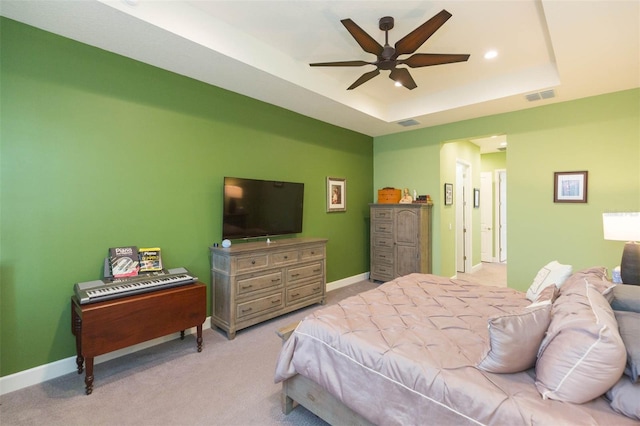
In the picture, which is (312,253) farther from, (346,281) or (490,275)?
(490,275)

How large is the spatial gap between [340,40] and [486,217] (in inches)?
246

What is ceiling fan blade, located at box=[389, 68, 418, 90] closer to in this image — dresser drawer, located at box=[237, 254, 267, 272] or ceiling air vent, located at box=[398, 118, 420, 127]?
ceiling air vent, located at box=[398, 118, 420, 127]

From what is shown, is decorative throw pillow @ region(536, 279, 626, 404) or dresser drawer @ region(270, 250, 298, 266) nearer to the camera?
decorative throw pillow @ region(536, 279, 626, 404)

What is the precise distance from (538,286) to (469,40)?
2.52 meters

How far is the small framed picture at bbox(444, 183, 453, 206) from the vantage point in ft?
17.5

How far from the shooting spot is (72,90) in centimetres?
255

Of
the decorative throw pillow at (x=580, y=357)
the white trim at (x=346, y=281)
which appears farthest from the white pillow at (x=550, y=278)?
the white trim at (x=346, y=281)

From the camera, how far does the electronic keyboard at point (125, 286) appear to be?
7.48ft

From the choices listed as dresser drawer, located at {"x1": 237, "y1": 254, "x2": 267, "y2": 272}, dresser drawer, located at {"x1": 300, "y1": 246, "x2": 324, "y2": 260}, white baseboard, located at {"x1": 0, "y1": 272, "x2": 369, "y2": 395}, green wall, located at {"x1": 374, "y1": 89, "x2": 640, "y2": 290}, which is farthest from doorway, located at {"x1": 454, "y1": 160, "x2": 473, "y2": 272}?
white baseboard, located at {"x1": 0, "y1": 272, "x2": 369, "y2": 395}

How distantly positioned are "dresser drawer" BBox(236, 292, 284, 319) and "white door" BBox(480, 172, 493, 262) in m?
5.95

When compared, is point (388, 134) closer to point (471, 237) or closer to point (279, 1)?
point (471, 237)

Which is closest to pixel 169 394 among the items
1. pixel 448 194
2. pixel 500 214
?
pixel 448 194

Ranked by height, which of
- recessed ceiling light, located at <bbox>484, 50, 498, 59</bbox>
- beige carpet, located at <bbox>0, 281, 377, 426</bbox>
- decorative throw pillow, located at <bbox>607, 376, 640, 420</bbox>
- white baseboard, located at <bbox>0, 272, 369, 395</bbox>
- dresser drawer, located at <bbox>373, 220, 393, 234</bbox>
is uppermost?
recessed ceiling light, located at <bbox>484, 50, 498, 59</bbox>

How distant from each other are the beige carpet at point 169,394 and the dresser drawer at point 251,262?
2.65ft
